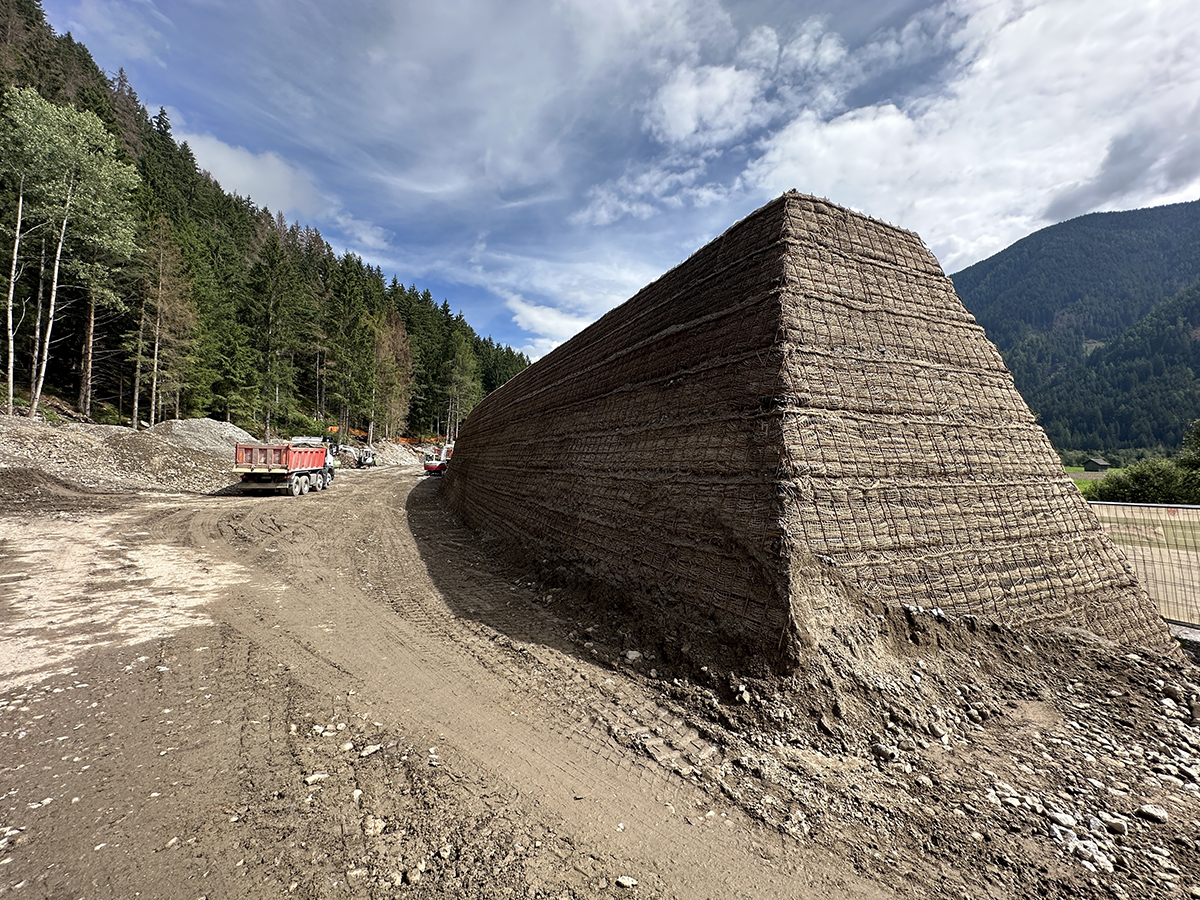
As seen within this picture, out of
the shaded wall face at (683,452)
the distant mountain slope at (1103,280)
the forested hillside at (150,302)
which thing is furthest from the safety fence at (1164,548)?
the distant mountain slope at (1103,280)

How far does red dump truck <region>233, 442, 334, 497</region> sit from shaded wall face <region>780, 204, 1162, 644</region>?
18.9 metres

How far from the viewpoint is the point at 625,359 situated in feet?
26.2

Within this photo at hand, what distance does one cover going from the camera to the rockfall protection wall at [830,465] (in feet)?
14.0

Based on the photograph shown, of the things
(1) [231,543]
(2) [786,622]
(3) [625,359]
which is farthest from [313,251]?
(2) [786,622]

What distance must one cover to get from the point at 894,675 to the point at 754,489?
1.87 metres

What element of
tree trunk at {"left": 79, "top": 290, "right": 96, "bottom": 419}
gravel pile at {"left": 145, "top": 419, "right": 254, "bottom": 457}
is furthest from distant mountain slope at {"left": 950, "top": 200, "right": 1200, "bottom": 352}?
tree trunk at {"left": 79, "top": 290, "right": 96, "bottom": 419}

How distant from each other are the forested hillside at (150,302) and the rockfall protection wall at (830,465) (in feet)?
92.1

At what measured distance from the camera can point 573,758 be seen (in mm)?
3354

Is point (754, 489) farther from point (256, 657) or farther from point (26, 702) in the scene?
point (26, 702)

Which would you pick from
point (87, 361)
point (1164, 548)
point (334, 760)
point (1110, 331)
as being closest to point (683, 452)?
point (334, 760)

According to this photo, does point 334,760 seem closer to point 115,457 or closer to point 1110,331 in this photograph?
point 115,457

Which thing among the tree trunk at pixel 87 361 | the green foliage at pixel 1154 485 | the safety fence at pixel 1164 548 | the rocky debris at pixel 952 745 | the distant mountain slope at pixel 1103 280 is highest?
the distant mountain slope at pixel 1103 280

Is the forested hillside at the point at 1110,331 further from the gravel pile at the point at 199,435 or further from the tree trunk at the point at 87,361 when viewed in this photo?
the tree trunk at the point at 87,361

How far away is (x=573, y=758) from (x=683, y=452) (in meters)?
3.30
